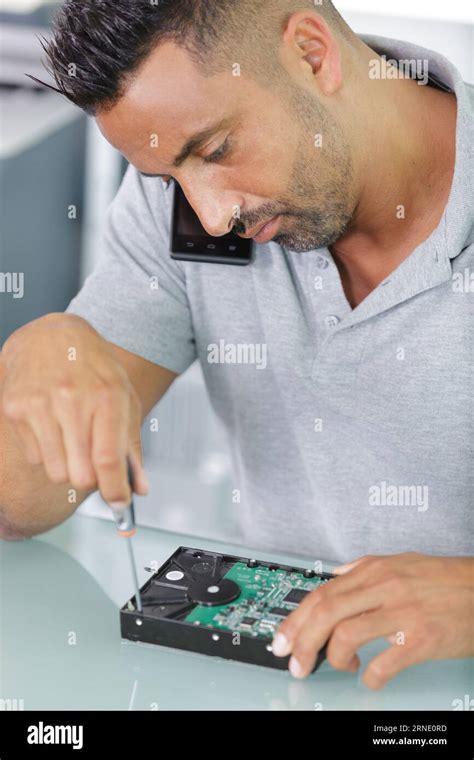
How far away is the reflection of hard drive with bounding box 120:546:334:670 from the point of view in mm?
834

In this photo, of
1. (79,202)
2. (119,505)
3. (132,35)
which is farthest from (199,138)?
(79,202)

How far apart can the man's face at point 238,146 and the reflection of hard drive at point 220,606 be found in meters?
0.37

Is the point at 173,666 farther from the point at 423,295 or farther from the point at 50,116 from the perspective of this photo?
the point at 50,116

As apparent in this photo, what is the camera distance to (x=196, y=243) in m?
1.24

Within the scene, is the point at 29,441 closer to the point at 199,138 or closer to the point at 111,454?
the point at 111,454

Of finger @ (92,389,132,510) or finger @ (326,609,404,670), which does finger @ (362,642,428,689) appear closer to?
finger @ (326,609,404,670)

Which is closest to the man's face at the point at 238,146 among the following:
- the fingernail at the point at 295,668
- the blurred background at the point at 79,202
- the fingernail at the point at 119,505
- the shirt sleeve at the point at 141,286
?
the shirt sleeve at the point at 141,286

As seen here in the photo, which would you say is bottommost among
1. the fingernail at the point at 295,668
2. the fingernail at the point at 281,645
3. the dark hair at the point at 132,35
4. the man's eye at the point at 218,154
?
the fingernail at the point at 295,668

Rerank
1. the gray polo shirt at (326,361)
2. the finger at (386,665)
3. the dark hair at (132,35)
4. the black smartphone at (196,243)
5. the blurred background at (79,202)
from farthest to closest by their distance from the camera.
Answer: the blurred background at (79,202)
the black smartphone at (196,243)
the gray polo shirt at (326,361)
the dark hair at (132,35)
the finger at (386,665)

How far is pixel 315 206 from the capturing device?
1.10m

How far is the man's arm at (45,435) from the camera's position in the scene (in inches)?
33.1

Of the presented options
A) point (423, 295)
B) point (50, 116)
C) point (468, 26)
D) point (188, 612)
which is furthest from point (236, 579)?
point (50, 116)

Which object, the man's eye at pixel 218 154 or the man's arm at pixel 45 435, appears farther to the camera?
the man's eye at pixel 218 154

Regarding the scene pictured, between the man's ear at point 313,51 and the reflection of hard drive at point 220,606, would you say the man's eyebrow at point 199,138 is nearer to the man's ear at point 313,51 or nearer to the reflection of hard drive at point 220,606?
the man's ear at point 313,51
